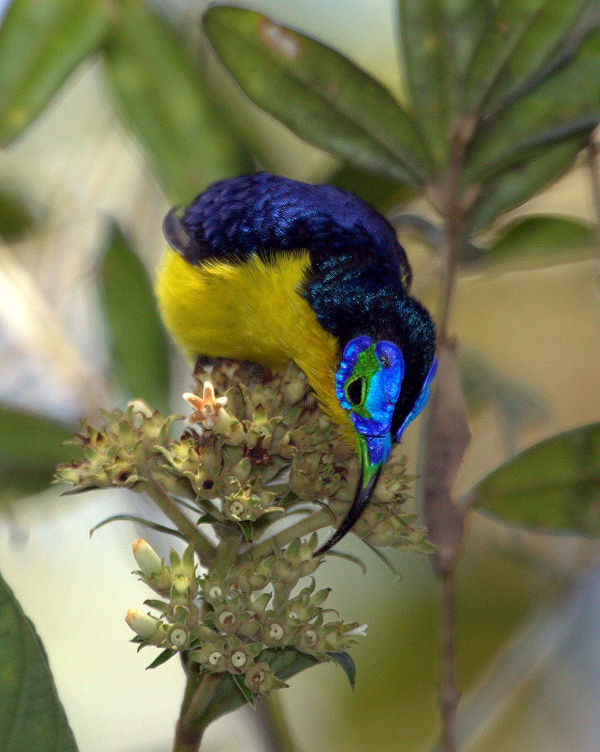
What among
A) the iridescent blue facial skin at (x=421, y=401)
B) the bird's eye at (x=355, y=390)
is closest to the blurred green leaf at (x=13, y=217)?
the bird's eye at (x=355, y=390)

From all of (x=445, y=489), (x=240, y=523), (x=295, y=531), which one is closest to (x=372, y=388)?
(x=445, y=489)

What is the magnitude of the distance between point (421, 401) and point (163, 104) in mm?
1275

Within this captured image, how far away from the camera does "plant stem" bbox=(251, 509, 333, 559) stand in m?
1.47

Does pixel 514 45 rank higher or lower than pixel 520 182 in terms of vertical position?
higher

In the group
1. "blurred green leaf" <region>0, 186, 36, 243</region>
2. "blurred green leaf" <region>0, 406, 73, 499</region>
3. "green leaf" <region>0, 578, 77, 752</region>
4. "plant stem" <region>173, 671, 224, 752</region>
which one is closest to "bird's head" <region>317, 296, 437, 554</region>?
"plant stem" <region>173, 671, 224, 752</region>

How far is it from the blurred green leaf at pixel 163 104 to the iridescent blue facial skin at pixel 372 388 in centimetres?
83

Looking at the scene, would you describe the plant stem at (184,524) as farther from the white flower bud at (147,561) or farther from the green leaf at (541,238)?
the green leaf at (541,238)

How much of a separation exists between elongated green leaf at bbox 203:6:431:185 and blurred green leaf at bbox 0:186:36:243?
44.7 inches

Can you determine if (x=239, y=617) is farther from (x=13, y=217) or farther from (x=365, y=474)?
(x=13, y=217)

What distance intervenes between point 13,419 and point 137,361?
1.66 ft

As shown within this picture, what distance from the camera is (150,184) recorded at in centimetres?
339

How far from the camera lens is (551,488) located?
203 cm

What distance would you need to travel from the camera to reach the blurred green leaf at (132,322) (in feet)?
8.83

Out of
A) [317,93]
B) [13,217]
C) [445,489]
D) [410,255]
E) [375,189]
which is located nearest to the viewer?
[445,489]
